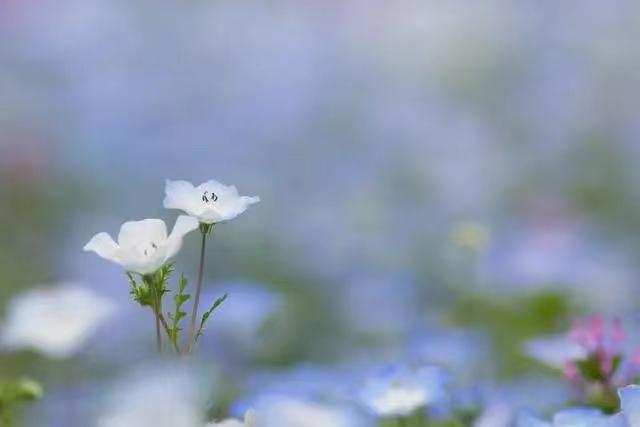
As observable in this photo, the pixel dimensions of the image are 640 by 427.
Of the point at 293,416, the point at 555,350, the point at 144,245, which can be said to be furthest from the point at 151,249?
the point at 555,350

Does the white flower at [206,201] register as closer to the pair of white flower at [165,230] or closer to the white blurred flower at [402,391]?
the pair of white flower at [165,230]

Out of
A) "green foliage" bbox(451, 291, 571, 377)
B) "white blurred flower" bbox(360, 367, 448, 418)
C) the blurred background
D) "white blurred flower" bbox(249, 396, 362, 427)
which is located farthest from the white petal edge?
"green foliage" bbox(451, 291, 571, 377)

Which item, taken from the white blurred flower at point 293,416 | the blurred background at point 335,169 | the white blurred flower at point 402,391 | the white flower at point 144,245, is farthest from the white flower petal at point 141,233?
the blurred background at point 335,169

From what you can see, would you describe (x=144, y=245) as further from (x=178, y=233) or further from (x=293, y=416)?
(x=293, y=416)

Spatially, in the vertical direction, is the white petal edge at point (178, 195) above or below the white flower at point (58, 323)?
below

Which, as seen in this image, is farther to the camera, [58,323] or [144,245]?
[58,323]

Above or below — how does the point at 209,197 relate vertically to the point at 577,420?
above

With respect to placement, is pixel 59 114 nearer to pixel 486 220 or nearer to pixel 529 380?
pixel 486 220
